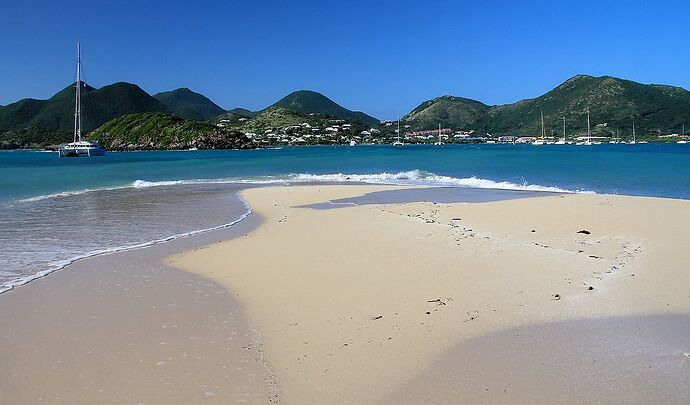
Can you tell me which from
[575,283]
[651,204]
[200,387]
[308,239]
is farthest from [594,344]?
[651,204]

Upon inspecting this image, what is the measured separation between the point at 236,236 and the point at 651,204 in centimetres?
1269

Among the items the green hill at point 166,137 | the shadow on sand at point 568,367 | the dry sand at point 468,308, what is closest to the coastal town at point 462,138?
the green hill at point 166,137

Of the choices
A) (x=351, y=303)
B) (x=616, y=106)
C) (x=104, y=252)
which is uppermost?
(x=616, y=106)

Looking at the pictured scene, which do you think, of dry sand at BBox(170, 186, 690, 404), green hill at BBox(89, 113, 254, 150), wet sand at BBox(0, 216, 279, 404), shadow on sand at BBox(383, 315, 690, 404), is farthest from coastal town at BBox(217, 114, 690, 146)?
wet sand at BBox(0, 216, 279, 404)

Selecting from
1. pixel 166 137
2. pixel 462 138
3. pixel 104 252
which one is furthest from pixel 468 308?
pixel 462 138

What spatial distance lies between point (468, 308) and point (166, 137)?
158 m

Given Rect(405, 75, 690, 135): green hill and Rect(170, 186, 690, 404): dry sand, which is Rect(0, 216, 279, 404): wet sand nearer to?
Rect(170, 186, 690, 404): dry sand

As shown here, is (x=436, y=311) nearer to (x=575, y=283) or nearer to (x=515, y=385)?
(x=515, y=385)

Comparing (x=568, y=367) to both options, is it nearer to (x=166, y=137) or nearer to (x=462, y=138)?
(x=166, y=137)

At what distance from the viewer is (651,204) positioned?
618 inches

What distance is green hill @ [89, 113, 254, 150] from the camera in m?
148

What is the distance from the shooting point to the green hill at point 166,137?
148 metres

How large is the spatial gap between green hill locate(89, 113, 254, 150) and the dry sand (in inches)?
5657

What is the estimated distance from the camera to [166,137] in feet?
499
